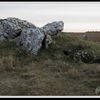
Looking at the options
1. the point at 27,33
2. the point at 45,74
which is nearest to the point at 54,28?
the point at 27,33

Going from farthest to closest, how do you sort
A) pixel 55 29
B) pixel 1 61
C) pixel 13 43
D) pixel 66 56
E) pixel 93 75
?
pixel 55 29, pixel 13 43, pixel 66 56, pixel 1 61, pixel 93 75

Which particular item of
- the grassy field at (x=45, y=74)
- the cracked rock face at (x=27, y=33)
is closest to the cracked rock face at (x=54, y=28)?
the cracked rock face at (x=27, y=33)

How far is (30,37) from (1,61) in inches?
125

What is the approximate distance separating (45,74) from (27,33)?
5.48 meters

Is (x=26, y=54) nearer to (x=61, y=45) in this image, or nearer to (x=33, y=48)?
(x=33, y=48)

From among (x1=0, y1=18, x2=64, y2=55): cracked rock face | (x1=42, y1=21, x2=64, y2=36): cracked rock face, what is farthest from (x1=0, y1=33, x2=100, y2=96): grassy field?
(x1=42, y1=21, x2=64, y2=36): cracked rock face

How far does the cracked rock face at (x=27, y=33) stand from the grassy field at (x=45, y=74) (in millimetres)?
458

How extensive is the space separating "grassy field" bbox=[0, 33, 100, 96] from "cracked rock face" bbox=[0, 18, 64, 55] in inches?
18.0

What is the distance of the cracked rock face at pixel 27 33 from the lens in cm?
1781

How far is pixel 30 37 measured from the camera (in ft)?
59.0

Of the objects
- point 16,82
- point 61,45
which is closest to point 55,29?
point 61,45

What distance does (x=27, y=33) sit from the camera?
18.3 m

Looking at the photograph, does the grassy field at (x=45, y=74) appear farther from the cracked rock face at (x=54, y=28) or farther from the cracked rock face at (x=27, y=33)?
the cracked rock face at (x=54, y=28)

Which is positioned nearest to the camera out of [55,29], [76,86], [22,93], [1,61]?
[22,93]
